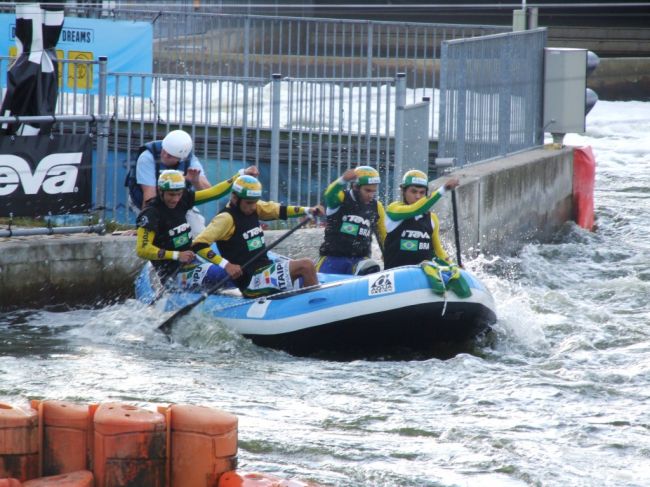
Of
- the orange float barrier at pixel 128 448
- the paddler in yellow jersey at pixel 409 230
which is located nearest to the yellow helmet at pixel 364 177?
the paddler in yellow jersey at pixel 409 230

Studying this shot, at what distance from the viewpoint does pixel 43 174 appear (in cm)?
1145

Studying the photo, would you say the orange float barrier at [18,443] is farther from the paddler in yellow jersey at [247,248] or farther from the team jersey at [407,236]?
the team jersey at [407,236]

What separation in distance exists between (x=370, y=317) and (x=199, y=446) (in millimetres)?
3680

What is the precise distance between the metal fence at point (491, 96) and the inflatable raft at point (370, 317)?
13.6ft

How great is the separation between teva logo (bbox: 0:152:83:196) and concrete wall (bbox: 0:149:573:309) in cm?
56

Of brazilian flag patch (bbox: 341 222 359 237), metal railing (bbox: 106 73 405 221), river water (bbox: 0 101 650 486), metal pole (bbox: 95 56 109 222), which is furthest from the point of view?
metal railing (bbox: 106 73 405 221)

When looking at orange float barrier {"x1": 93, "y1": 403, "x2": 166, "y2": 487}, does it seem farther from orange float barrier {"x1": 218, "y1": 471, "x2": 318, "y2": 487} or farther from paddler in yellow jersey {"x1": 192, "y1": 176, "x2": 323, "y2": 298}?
paddler in yellow jersey {"x1": 192, "y1": 176, "x2": 323, "y2": 298}

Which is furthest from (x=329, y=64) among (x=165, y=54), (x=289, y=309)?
(x=289, y=309)

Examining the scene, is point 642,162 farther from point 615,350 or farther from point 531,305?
point 615,350

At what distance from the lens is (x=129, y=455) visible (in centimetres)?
641

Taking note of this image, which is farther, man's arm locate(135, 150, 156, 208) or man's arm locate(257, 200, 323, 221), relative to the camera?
man's arm locate(135, 150, 156, 208)

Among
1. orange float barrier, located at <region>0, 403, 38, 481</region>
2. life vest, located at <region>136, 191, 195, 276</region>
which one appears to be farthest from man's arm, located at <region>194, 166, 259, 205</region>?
orange float barrier, located at <region>0, 403, 38, 481</region>

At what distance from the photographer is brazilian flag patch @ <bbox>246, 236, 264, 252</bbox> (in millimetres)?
10641

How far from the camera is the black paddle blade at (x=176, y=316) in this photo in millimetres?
10562
